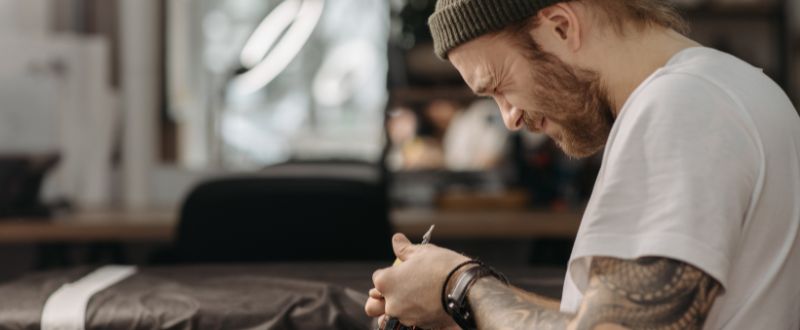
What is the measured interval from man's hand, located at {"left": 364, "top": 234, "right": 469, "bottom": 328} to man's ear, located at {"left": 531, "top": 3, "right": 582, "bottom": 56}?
9.6 inches

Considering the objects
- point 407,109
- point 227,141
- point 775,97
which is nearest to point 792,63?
point 407,109

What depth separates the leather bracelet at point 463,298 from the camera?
107 cm

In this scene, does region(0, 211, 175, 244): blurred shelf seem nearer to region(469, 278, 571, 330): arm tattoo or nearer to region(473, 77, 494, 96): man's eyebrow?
region(473, 77, 494, 96): man's eyebrow

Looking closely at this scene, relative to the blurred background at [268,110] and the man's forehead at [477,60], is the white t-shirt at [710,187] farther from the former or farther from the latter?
the blurred background at [268,110]

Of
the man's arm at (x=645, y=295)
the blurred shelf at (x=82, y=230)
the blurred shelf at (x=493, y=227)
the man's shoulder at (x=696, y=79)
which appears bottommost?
the blurred shelf at (x=82, y=230)

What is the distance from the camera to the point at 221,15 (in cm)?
430

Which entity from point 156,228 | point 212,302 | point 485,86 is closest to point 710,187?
point 485,86

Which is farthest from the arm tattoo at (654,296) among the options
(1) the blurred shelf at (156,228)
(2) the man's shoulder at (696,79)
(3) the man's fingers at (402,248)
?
(1) the blurred shelf at (156,228)

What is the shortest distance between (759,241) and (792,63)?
3936mm

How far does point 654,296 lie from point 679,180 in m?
0.10

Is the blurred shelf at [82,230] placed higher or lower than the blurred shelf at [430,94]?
lower

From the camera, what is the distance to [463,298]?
42.2 inches

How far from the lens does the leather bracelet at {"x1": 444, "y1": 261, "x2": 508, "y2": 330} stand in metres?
1.07

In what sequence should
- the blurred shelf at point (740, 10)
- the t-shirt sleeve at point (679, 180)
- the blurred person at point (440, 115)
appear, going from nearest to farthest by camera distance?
the t-shirt sleeve at point (679, 180) < the blurred person at point (440, 115) < the blurred shelf at point (740, 10)
